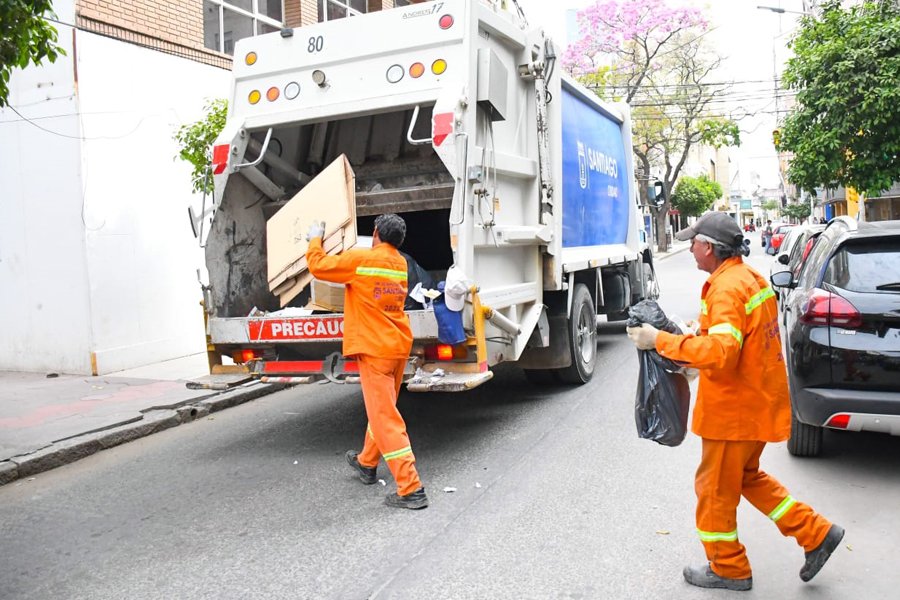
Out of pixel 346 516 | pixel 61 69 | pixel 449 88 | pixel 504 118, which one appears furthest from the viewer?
pixel 61 69

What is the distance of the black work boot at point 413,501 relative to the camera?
4.52 metres

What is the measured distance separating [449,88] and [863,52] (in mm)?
9072

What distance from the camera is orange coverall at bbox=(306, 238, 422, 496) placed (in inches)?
180

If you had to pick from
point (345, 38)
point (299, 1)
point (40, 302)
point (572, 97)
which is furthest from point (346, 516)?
point (299, 1)

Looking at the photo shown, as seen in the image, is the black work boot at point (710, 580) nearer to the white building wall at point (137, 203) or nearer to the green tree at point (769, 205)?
Answer: the white building wall at point (137, 203)

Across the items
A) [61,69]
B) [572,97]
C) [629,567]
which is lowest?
[629,567]

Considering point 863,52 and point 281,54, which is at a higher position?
point 863,52

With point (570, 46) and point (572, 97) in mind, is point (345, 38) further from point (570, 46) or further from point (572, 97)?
point (570, 46)

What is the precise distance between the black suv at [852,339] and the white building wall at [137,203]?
295 inches

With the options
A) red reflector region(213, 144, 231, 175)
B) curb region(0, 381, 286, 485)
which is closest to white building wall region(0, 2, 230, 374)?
curb region(0, 381, 286, 485)

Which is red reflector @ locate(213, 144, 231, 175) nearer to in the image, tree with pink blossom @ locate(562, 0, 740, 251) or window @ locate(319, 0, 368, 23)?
window @ locate(319, 0, 368, 23)

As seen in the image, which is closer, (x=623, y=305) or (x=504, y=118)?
(x=504, y=118)

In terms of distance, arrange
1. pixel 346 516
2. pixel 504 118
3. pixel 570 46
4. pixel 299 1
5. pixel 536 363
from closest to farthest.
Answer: pixel 346 516 < pixel 504 118 < pixel 536 363 < pixel 299 1 < pixel 570 46

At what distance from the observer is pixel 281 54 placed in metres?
6.12
